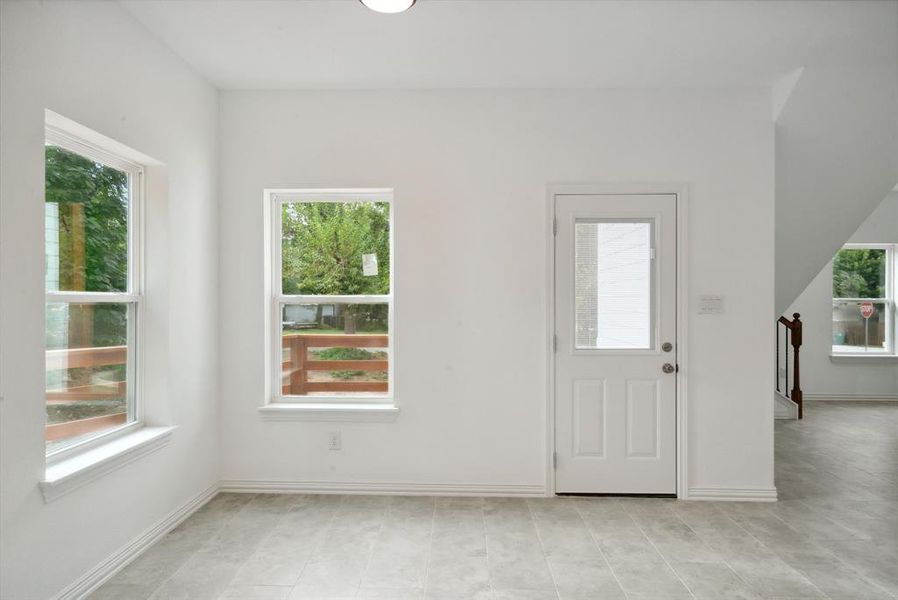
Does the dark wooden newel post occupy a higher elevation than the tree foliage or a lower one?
lower

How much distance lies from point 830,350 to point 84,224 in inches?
318

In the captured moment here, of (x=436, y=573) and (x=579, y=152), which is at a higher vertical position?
(x=579, y=152)

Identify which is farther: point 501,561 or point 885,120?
point 885,120

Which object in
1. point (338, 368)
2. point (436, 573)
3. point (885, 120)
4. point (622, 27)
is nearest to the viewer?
point (436, 573)

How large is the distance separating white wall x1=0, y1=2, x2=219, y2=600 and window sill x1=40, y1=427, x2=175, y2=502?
6 centimetres

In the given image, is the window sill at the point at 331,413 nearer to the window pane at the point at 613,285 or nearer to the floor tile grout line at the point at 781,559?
the window pane at the point at 613,285

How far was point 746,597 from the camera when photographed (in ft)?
7.62

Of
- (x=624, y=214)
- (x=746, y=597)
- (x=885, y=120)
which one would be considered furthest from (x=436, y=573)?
(x=885, y=120)

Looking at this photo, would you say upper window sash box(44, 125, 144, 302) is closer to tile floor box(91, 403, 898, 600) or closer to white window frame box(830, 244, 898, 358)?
tile floor box(91, 403, 898, 600)

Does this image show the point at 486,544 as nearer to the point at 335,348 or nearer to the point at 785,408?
the point at 335,348

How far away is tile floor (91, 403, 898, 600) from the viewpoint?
239 centimetres

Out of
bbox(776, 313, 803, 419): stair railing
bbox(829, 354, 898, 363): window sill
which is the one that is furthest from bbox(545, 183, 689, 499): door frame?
bbox(829, 354, 898, 363): window sill

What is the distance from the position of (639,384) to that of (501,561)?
1.53 m

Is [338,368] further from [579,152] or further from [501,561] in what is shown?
[579,152]
